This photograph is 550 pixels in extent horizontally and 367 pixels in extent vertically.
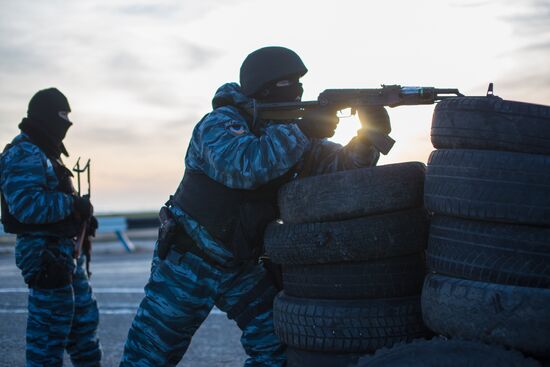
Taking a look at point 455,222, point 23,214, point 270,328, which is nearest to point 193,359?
point 23,214

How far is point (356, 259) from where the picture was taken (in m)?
3.86

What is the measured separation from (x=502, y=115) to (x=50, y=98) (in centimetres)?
417

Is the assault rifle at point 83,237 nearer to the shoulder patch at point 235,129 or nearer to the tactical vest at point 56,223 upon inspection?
the tactical vest at point 56,223

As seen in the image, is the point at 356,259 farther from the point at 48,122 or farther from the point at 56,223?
the point at 48,122

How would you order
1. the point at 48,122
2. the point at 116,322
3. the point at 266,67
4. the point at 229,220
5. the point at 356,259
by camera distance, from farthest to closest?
the point at 116,322 < the point at 48,122 < the point at 266,67 < the point at 229,220 < the point at 356,259

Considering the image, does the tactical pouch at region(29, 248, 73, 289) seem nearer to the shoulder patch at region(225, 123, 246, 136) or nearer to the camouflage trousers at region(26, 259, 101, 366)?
the camouflage trousers at region(26, 259, 101, 366)

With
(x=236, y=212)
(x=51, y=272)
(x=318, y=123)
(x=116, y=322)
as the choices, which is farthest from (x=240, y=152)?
(x=116, y=322)

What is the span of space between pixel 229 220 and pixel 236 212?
56 millimetres

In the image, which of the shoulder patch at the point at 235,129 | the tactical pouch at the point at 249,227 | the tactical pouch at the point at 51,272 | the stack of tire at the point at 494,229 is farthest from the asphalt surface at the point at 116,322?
the stack of tire at the point at 494,229

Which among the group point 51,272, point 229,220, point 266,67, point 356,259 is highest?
point 266,67

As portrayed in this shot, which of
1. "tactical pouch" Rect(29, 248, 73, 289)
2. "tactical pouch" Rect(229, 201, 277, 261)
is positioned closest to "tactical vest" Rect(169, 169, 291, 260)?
"tactical pouch" Rect(229, 201, 277, 261)

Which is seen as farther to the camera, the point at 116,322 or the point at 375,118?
the point at 116,322

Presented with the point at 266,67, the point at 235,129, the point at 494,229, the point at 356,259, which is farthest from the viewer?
the point at 266,67

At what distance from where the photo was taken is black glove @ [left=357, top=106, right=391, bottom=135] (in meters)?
4.39
